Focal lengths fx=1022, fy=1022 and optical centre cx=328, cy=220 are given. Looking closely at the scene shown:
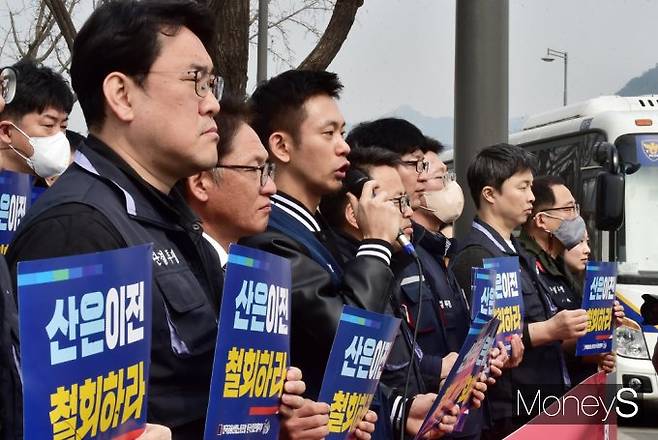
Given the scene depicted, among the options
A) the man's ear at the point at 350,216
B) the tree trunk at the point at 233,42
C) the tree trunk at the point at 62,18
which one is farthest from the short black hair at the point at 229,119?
the tree trunk at the point at 62,18

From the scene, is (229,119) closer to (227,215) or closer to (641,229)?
(227,215)

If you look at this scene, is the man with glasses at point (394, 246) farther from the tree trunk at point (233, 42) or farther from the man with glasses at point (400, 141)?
the tree trunk at point (233, 42)

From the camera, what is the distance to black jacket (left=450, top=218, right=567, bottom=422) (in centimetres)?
474

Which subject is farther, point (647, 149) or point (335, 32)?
point (647, 149)

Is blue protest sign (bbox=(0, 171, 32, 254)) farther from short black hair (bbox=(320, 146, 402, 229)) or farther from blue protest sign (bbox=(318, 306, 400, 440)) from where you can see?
blue protest sign (bbox=(318, 306, 400, 440))

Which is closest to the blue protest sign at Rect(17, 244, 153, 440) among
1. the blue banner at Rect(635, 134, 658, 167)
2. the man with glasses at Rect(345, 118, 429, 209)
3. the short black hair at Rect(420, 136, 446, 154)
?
the man with glasses at Rect(345, 118, 429, 209)

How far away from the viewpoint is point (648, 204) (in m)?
9.83

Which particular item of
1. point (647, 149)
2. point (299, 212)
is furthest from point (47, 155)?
point (647, 149)

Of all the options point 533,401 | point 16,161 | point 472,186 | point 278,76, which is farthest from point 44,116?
point 533,401

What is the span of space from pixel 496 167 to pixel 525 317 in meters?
0.81

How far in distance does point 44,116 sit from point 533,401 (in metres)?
2.63

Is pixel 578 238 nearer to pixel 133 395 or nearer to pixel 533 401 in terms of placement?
pixel 533 401

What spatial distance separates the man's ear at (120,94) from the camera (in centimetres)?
245

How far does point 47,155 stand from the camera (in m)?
4.58
